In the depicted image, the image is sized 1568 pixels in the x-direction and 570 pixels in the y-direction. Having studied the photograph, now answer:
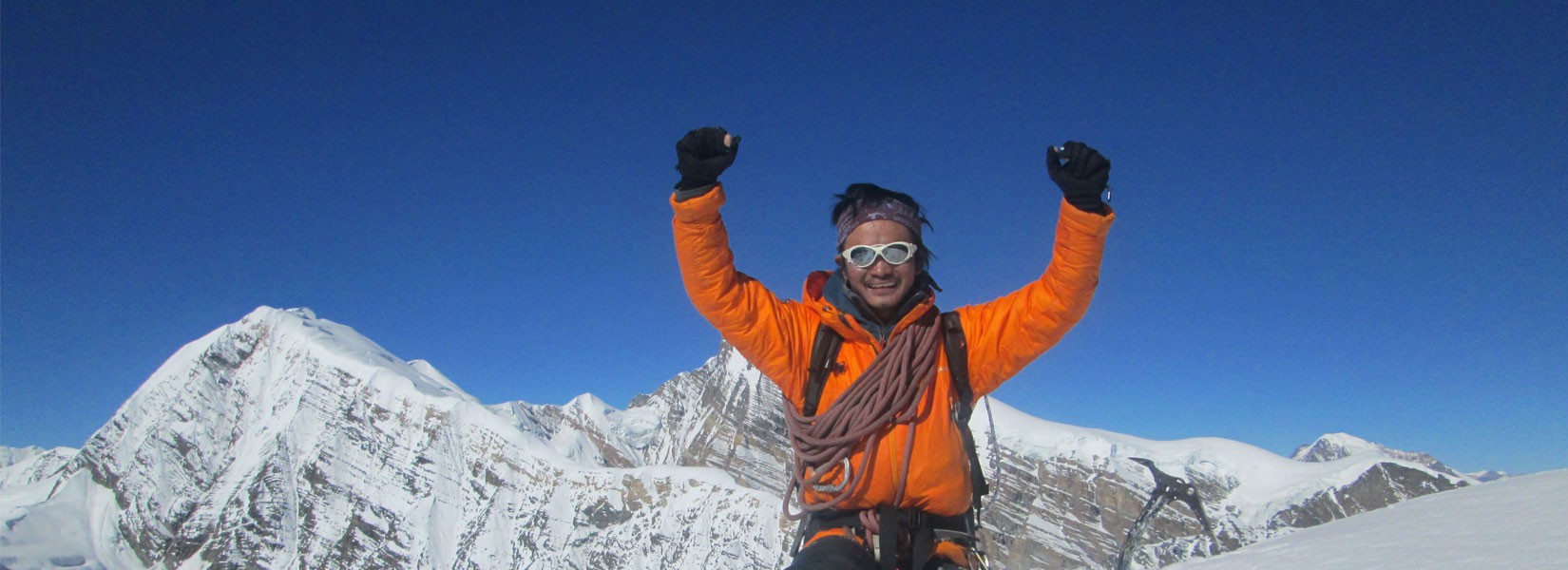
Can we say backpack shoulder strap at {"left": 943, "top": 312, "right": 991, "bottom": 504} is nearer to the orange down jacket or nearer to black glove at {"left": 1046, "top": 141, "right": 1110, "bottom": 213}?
the orange down jacket

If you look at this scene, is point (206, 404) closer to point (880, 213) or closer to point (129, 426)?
point (129, 426)

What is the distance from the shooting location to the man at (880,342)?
12.8ft

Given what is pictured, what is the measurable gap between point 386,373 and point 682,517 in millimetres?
80176

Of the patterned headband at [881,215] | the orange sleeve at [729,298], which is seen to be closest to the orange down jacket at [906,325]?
the orange sleeve at [729,298]

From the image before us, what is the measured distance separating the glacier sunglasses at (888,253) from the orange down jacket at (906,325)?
288 mm

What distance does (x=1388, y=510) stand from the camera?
32.8 ft

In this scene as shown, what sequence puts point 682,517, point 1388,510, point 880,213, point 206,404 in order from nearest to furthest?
point 880,213 < point 1388,510 < point 682,517 < point 206,404

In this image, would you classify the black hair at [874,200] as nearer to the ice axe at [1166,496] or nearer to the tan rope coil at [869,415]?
the tan rope coil at [869,415]

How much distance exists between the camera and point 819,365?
4.38 meters

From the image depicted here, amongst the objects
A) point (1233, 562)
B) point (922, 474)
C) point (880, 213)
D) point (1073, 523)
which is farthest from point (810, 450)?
point (1073, 523)

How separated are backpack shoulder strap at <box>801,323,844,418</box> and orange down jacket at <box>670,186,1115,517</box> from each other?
5 centimetres

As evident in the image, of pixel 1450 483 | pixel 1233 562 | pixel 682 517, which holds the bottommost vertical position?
pixel 1233 562

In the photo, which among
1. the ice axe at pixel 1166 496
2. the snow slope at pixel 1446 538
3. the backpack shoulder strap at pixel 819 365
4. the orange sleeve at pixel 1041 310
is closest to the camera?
the orange sleeve at pixel 1041 310

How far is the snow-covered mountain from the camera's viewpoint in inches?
4262
